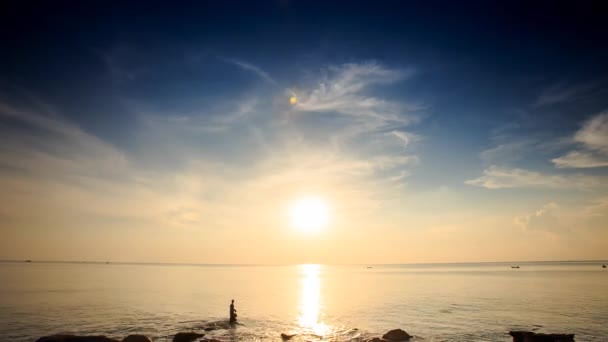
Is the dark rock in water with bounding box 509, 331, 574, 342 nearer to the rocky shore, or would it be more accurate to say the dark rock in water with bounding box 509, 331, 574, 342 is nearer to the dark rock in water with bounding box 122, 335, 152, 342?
the rocky shore

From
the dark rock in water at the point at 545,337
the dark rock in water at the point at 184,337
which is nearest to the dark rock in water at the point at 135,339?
the dark rock in water at the point at 184,337

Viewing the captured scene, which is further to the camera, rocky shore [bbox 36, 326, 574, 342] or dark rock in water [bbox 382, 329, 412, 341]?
dark rock in water [bbox 382, 329, 412, 341]

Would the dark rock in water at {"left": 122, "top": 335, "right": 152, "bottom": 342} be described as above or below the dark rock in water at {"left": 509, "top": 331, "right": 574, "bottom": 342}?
below

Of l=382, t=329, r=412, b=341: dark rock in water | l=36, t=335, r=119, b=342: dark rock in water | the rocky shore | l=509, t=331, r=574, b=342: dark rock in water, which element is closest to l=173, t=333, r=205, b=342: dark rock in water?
the rocky shore

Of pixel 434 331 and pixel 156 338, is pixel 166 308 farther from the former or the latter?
pixel 434 331

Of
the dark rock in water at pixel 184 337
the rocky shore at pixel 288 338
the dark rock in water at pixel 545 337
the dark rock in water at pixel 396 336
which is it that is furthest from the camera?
the dark rock in water at pixel 396 336

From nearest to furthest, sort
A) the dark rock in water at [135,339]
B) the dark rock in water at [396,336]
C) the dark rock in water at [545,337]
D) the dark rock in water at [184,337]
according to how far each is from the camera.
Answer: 1. the dark rock in water at [545,337]
2. the dark rock in water at [135,339]
3. the dark rock in water at [184,337]
4. the dark rock in water at [396,336]

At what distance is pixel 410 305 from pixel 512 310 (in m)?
16.2

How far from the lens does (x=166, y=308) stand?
56.0m

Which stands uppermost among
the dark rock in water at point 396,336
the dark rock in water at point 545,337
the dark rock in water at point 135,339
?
the dark rock in water at point 545,337

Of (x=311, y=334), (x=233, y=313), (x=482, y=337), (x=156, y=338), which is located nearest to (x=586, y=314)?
(x=482, y=337)

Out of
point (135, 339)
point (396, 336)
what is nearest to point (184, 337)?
point (135, 339)

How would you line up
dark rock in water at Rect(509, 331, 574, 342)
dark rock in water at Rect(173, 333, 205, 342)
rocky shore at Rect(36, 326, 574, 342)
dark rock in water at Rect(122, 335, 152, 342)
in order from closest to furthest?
dark rock in water at Rect(509, 331, 574, 342) → rocky shore at Rect(36, 326, 574, 342) → dark rock in water at Rect(122, 335, 152, 342) → dark rock in water at Rect(173, 333, 205, 342)

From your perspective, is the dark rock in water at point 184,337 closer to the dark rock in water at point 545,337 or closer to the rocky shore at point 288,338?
the rocky shore at point 288,338
